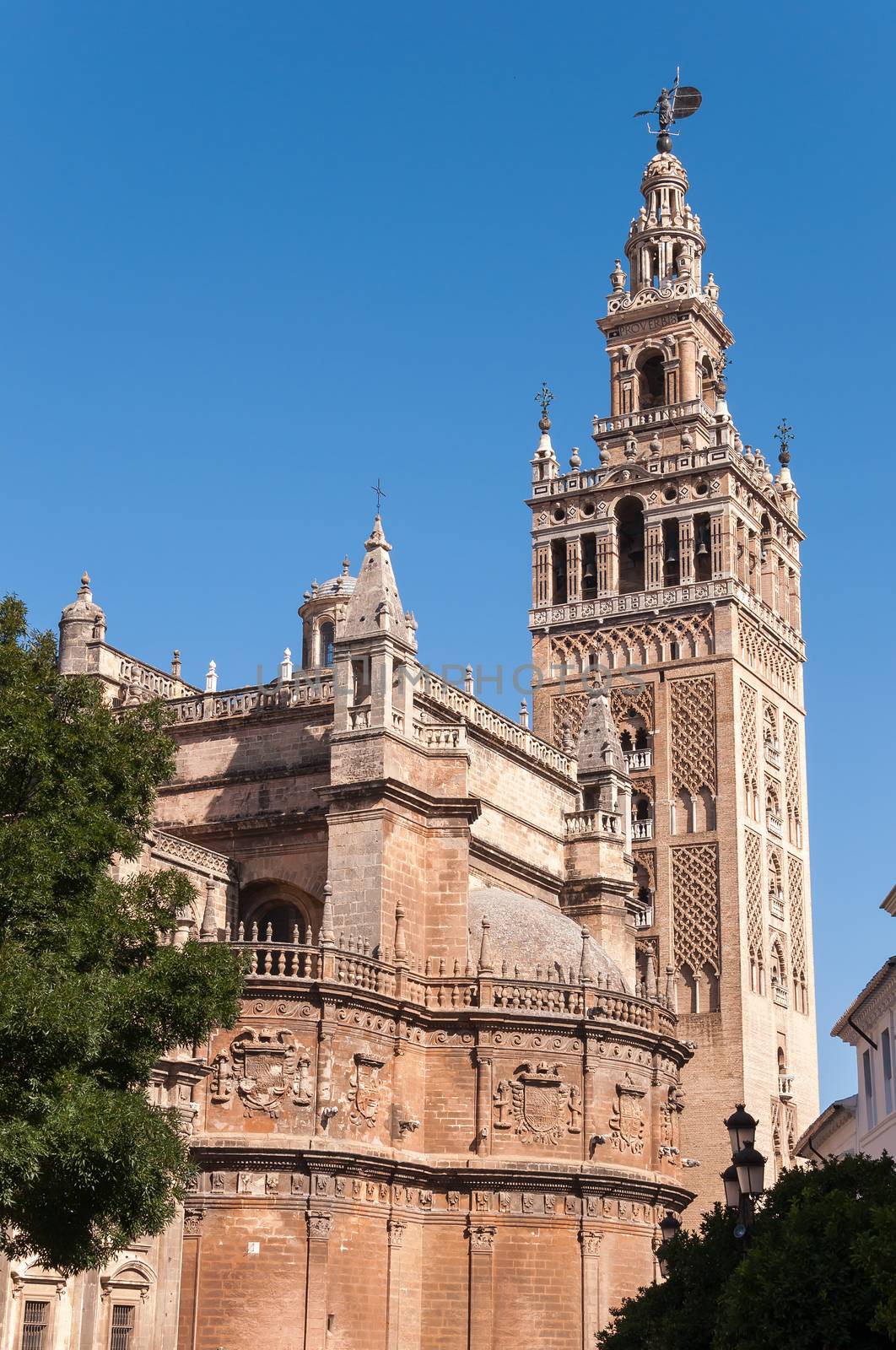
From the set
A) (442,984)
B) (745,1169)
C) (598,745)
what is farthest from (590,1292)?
(745,1169)

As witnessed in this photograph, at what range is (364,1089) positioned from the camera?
33.2 meters

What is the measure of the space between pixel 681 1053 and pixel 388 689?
31.6ft

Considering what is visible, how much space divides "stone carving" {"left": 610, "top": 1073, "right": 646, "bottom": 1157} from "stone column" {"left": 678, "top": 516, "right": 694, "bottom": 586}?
23268 mm

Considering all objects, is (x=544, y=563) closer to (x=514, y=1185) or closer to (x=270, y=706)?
(x=270, y=706)

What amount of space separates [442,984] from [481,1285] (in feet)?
17.6

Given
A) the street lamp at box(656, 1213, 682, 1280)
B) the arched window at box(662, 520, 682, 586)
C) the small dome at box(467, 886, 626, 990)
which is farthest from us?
the arched window at box(662, 520, 682, 586)

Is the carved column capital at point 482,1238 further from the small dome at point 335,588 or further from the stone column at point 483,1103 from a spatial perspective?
the small dome at point 335,588

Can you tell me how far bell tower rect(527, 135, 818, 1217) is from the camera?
2062 inches

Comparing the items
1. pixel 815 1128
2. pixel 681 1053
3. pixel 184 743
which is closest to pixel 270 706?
pixel 184 743

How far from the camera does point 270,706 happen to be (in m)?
39.2

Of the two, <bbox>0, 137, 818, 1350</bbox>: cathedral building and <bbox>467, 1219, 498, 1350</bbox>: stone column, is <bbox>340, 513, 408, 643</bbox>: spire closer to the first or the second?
<bbox>0, 137, 818, 1350</bbox>: cathedral building

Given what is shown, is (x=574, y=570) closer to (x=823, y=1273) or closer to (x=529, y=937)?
(x=529, y=937)

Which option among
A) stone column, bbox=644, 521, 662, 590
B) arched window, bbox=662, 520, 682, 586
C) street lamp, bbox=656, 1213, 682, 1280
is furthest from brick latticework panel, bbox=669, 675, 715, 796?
street lamp, bbox=656, 1213, 682, 1280

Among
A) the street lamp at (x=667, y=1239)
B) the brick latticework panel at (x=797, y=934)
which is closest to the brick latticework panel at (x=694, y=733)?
the brick latticework panel at (x=797, y=934)
